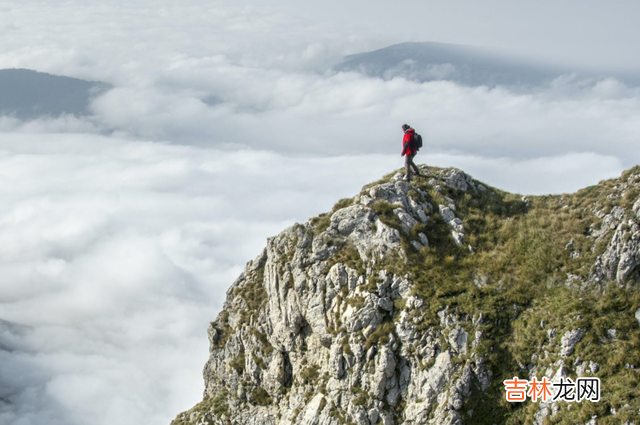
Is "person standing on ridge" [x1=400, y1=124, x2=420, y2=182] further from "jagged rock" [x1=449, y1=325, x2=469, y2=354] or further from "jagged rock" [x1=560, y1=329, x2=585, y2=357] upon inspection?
"jagged rock" [x1=560, y1=329, x2=585, y2=357]

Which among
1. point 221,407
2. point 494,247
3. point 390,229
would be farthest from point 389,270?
point 221,407

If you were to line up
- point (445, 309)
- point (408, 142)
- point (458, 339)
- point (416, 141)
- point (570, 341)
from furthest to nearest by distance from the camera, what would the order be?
point (416, 141), point (408, 142), point (445, 309), point (458, 339), point (570, 341)

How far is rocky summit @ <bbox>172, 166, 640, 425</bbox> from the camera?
25.3m

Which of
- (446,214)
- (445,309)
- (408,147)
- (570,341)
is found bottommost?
(570,341)

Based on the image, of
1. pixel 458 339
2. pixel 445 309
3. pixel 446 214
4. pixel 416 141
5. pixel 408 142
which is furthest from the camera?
pixel 416 141

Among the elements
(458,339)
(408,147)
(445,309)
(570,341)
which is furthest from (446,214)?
(570,341)

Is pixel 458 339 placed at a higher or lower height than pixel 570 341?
higher

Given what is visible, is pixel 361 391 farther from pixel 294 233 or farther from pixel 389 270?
pixel 294 233

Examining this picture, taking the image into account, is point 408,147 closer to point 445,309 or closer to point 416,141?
point 416,141

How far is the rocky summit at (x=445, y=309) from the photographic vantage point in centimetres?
2527

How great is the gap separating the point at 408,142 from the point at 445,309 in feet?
43.2

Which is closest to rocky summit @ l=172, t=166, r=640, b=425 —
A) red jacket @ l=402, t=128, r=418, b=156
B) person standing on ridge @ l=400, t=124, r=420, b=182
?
person standing on ridge @ l=400, t=124, r=420, b=182

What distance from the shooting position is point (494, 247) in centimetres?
3266

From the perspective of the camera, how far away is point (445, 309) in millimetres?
28828
